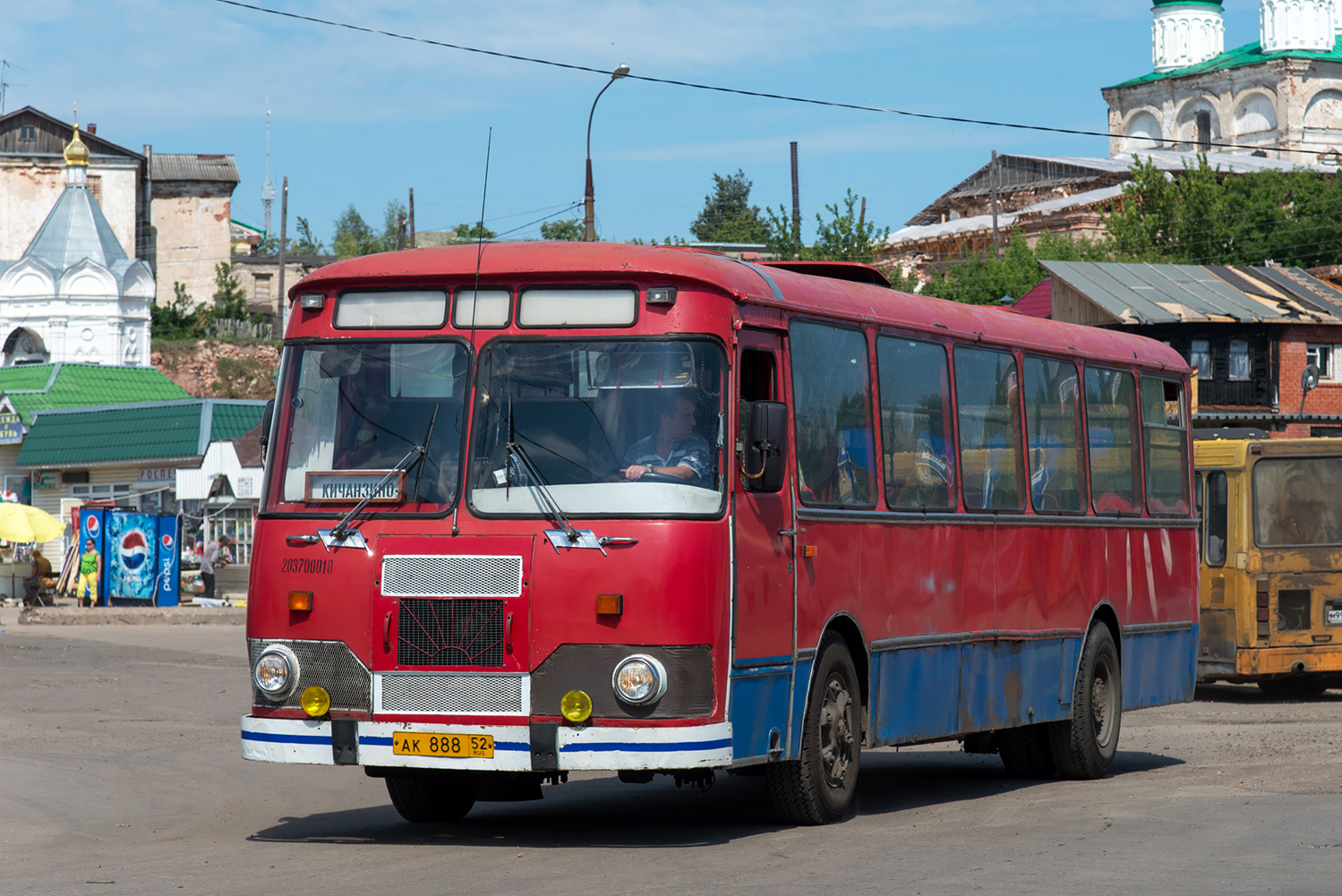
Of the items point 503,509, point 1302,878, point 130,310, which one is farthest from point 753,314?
point 130,310

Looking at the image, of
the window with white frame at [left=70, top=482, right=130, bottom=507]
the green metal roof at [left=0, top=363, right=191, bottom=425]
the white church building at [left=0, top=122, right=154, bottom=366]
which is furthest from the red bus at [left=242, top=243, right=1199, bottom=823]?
the white church building at [left=0, top=122, right=154, bottom=366]

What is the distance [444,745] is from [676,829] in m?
1.78

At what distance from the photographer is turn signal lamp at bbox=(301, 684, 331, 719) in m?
9.05

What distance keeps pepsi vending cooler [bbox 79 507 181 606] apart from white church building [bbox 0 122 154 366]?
19130mm

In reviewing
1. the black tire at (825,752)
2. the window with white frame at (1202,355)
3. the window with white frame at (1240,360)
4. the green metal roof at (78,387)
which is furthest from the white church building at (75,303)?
the black tire at (825,752)

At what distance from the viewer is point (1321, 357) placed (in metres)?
55.4

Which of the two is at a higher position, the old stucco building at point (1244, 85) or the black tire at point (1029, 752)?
the old stucco building at point (1244, 85)

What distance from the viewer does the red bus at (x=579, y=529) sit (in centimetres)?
873

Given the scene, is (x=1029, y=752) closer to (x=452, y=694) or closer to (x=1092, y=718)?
(x=1092, y=718)

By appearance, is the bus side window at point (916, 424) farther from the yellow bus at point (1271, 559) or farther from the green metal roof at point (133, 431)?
the green metal roof at point (133, 431)

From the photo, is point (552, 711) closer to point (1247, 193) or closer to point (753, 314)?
point (753, 314)

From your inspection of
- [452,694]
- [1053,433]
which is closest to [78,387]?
[1053,433]

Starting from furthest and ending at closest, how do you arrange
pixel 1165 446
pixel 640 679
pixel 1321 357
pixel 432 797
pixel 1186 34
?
pixel 1186 34 → pixel 1321 357 → pixel 1165 446 → pixel 432 797 → pixel 640 679

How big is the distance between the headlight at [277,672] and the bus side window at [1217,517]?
42.8 feet
